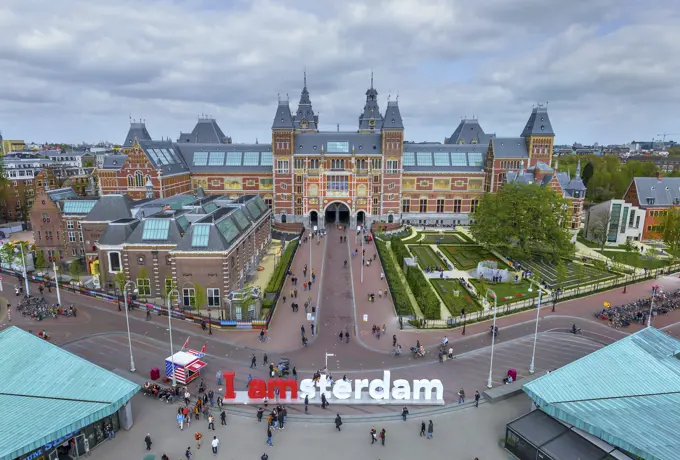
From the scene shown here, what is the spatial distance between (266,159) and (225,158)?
9555 millimetres

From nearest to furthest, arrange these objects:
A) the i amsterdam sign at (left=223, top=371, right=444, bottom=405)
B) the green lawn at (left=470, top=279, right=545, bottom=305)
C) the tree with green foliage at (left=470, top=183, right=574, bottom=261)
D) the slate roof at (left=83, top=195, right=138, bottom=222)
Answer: the i amsterdam sign at (left=223, top=371, right=444, bottom=405) → the green lawn at (left=470, top=279, right=545, bottom=305) → the slate roof at (left=83, top=195, right=138, bottom=222) → the tree with green foliage at (left=470, top=183, right=574, bottom=261)

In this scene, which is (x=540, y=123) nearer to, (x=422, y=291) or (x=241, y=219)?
(x=422, y=291)

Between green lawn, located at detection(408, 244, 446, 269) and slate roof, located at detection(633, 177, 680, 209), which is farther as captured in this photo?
slate roof, located at detection(633, 177, 680, 209)

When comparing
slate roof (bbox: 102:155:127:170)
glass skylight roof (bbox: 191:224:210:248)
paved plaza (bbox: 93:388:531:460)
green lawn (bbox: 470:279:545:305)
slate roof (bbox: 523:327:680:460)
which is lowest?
paved plaza (bbox: 93:388:531:460)

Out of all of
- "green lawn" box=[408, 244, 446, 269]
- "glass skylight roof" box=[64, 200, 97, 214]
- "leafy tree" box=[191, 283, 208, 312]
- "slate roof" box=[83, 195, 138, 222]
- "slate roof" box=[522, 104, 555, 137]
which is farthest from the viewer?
"slate roof" box=[522, 104, 555, 137]

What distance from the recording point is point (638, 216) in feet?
272

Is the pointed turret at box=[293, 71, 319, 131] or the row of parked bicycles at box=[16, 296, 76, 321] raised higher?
the pointed turret at box=[293, 71, 319, 131]

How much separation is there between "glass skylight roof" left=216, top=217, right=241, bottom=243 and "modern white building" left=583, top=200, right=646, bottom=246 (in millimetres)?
66980

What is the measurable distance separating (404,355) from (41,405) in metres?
27.6

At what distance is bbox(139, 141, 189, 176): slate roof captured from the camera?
8556cm

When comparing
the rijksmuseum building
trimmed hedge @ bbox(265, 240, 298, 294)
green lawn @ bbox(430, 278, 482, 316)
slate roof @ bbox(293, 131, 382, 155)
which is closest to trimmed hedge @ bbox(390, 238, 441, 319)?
green lawn @ bbox(430, 278, 482, 316)

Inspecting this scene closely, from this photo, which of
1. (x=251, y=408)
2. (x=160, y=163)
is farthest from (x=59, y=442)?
(x=160, y=163)

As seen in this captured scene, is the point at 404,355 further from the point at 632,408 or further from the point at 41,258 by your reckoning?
the point at 41,258

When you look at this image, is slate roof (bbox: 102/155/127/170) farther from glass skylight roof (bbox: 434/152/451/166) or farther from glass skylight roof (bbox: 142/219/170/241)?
glass skylight roof (bbox: 434/152/451/166)
